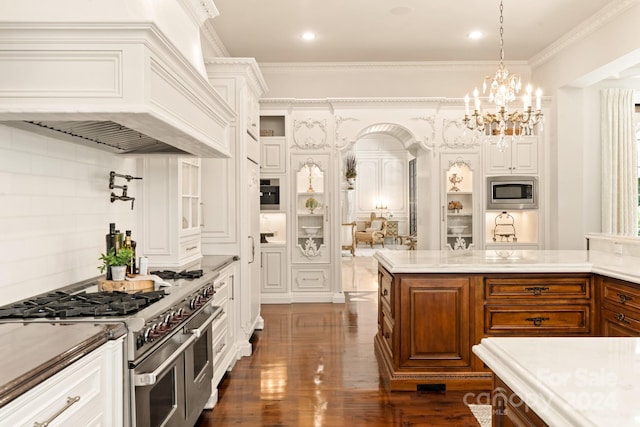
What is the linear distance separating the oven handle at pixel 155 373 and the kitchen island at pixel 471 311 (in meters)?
1.73

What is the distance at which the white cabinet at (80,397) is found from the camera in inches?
49.1

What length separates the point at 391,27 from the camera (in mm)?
5770

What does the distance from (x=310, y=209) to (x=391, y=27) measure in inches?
108

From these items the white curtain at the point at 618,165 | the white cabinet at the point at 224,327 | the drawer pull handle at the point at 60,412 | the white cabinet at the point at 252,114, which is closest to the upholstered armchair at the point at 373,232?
the white curtain at the point at 618,165

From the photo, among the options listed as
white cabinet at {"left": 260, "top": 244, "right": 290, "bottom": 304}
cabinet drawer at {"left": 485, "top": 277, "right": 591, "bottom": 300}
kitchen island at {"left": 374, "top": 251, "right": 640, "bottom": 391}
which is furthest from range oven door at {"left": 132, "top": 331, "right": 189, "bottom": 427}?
white cabinet at {"left": 260, "top": 244, "right": 290, "bottom": 304}

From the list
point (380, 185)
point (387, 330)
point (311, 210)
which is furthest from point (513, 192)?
point (380, 185)

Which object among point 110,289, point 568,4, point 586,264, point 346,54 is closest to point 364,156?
point 346,54

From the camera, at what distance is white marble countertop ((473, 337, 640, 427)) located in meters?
1.00

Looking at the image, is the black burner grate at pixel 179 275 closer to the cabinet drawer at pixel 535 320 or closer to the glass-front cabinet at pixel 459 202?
the cabinet drawer at pixel 535 320

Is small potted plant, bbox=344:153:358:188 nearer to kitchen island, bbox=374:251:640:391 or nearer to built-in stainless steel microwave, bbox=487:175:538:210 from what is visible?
built-in stainless steel microwave, bbox=487:175:538:210

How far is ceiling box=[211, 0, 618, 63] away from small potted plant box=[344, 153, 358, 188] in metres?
7.11

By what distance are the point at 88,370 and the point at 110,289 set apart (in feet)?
2.99

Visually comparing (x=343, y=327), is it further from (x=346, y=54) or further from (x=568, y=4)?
Answer: (x=568, y=4)

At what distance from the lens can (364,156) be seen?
1491cm
